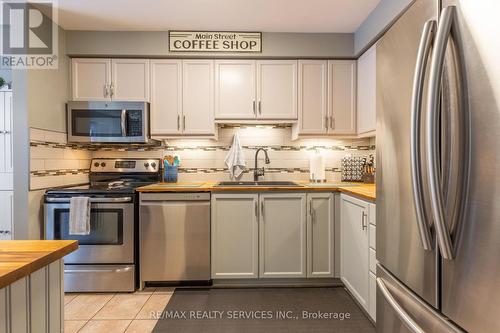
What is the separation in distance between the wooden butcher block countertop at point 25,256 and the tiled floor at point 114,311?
1352mm

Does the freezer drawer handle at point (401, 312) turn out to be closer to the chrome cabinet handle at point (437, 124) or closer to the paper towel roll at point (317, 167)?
the chrome cabinet handle at point (437, 124)

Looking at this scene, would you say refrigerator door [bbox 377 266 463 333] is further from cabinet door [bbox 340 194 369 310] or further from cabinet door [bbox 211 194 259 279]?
cabinet door [bbox 211 194 259 279]

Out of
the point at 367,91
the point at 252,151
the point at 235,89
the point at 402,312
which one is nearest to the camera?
the point at 402,312

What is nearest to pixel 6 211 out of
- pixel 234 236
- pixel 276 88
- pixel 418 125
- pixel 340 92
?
pixel 234 236

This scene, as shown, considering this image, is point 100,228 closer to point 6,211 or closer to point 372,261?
point 6,211

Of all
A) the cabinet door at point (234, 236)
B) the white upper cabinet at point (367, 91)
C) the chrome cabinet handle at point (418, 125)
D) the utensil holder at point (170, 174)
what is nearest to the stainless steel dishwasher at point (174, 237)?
the cabinet door at point (234, 236)

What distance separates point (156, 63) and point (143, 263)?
1899mm

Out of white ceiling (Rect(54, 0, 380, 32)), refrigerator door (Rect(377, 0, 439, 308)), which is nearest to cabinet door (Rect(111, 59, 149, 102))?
white ceiling (Rect(54, 0, 380, 32))

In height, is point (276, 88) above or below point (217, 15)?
below

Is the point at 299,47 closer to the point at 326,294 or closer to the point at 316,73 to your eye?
the point at 316,73

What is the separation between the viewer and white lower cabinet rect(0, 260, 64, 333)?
721 millimetres

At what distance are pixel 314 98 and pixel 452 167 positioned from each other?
2312 mm

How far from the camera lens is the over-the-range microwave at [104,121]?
2805 mm

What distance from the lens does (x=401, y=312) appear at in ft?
3.15
